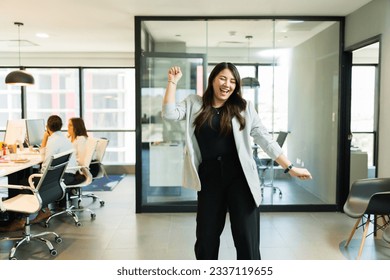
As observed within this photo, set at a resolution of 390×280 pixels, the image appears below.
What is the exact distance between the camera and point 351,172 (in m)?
4.89

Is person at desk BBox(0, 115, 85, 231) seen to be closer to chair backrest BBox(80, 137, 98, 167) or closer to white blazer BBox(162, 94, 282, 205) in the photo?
chair backrest BBox(80, 137, 98, 167)

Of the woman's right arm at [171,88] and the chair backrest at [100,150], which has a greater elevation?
the woman's right arm at [171,88]

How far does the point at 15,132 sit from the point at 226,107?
4.07 meters

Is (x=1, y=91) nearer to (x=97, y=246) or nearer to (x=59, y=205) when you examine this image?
(x=59, y=205)

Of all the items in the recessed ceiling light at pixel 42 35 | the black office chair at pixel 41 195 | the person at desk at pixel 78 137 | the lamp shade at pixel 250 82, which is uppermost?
the recessed ceiling light at pixel 42 35

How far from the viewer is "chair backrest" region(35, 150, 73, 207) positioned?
9.90ft

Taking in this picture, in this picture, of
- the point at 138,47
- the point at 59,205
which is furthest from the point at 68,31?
the point at 59,205

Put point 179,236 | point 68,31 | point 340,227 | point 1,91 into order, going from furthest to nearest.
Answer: point 1,91
point 68,31
point 340,227
point 179,236

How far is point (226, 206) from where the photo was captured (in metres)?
2.00

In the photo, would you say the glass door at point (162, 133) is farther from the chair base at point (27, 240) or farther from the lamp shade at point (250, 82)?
the chair base at point (27, 240)

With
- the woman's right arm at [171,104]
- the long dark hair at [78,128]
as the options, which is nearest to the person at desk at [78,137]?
the long dark hair at [78,128]

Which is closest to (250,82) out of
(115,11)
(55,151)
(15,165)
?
(115,11)

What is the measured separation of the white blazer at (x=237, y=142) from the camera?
1890 mm
